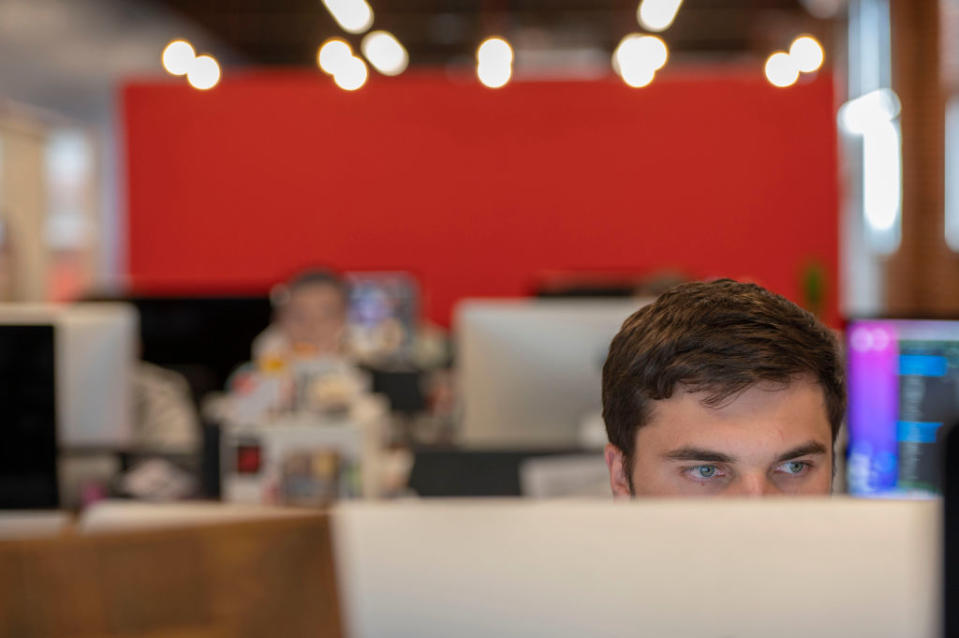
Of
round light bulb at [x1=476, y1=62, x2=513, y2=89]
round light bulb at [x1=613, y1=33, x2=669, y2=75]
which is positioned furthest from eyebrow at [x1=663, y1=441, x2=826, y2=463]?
round light bulb at [x1=476, y1=62, x2=513, y2=89]

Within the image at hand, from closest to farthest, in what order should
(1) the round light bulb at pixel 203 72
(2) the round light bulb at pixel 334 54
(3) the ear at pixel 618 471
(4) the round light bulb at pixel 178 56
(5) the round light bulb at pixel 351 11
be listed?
(3) the ear at pixel 618 471 → (5) the round light bulb at pixel 351 11 → (2) the round light bulb at pixel 334 54 → (4) the round light bulb at pixel 178 56 → (1) the round light bulb at pixel 203 72

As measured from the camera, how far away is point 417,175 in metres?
8.11

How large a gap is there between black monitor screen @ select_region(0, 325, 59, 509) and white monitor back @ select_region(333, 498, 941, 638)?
140 cm

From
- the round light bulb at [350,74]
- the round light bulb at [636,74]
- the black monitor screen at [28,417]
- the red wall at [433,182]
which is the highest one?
the round light bulb at [350,74]

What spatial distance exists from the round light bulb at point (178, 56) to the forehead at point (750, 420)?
6.98m

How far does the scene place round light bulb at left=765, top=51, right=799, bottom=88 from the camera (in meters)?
7.54

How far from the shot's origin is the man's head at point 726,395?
1.06 metres

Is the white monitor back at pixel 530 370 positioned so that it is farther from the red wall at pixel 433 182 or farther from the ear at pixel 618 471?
the red wall at pixel 433 182

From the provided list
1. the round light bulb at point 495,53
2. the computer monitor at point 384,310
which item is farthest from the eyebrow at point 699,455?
the round light bulb at point 495,53

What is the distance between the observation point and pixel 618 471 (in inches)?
46.6

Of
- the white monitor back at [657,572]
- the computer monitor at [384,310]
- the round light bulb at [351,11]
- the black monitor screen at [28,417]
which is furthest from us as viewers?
the computer monitor at [384,310]

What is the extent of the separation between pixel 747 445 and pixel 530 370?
4.24 feet

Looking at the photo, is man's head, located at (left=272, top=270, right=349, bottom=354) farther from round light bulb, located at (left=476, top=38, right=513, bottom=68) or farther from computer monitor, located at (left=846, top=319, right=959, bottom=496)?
round light bulb, located at (left=476, top=38, right=513, bottom=68)

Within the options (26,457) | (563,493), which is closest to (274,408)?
(26,457)
